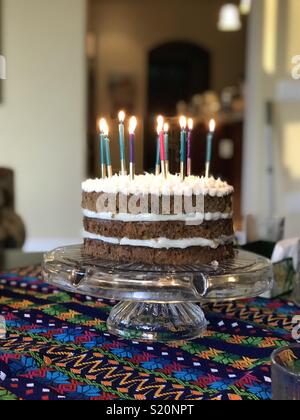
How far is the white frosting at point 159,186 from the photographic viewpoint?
2.66 ft

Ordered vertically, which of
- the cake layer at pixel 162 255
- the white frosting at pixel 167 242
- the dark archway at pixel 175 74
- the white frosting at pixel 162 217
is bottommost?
the cake layer at pixel 162 255

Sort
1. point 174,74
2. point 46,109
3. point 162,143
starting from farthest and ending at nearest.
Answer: point 174,74, point 46,109, point 162,143

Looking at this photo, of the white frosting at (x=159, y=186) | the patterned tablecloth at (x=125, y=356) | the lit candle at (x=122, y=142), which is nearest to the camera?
the patterned tablecloth at (x=125, y=356)

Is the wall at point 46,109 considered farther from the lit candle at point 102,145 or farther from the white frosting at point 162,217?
the white frosting at point 162,217

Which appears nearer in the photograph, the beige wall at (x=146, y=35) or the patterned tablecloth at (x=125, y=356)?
the patterned tablecloth at (x=125, y=356)

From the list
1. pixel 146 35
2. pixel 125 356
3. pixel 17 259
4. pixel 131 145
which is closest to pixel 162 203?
pixel 131 145

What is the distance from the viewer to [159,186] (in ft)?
2.66

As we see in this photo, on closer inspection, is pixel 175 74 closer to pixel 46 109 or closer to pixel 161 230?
pixel 46 109

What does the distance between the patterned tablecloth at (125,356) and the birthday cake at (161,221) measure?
0.11 meters

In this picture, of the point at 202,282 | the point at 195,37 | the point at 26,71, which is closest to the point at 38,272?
the point at 202,282

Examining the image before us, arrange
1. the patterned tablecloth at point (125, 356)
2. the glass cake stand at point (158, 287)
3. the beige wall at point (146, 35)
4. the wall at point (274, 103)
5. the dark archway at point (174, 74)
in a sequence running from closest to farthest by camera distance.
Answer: the patterned tablecloth at point (125, 356), the glass cake stand at point (158, 287), the wall at point (274, 103), the beige wall at point (146, 35), the dark archway at point (174, 74)

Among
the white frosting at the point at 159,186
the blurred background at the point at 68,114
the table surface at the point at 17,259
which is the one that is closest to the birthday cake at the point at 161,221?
the white frosting at the point at 159,186

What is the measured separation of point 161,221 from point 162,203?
0.03 m
